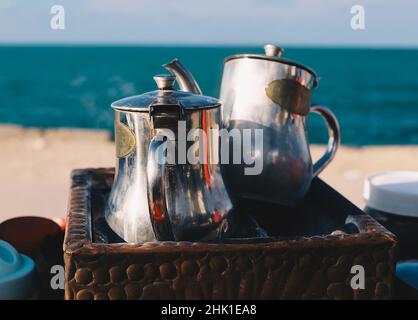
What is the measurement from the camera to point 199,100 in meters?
1.10

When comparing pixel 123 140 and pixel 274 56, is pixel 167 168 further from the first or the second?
pixel 274 56

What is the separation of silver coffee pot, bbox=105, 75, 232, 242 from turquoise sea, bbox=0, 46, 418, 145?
1171cm

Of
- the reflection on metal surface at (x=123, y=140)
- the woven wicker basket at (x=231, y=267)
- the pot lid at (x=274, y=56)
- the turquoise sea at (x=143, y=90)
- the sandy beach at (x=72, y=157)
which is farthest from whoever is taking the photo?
the turquoise sea at (x=143, y=90)

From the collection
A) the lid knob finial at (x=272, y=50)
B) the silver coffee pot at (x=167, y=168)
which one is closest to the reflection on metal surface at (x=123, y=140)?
the silver coffee pot at (x=167, y=168)

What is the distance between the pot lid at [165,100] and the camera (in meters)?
1.06

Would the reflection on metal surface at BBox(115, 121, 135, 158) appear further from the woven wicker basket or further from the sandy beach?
the sandy beach

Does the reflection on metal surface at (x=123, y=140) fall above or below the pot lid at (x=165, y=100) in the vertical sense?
below

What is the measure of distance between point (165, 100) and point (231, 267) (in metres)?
0.31

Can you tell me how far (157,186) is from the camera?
975mm

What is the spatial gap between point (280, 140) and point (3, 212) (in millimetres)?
Answer: 1368

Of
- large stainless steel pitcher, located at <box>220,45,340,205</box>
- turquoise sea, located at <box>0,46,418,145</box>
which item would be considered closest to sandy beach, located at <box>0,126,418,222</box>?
large stainless steel pitcher, located at <box>220,45,340,205</box>

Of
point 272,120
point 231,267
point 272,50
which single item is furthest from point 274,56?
point 231,267

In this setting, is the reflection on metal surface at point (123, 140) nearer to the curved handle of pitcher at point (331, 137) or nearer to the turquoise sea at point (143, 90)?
the curved handle of pitcher at point (331, 137)

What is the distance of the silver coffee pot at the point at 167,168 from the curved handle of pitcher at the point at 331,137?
0.36 m
